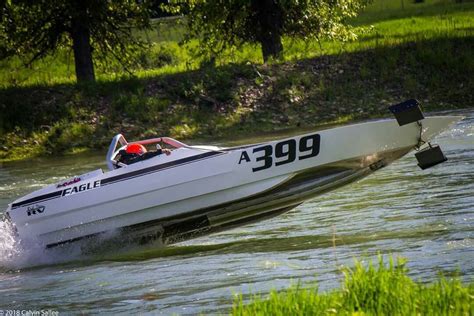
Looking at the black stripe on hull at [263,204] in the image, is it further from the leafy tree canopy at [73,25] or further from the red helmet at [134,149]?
the leafy tree canopy at [73,25]

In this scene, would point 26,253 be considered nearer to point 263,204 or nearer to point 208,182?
point 208,182

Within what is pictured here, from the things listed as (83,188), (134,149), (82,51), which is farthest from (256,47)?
(83,188)

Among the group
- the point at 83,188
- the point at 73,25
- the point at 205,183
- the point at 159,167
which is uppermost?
the point at 73,25

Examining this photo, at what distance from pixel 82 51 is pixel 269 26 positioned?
5.62 m

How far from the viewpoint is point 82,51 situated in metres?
30.7

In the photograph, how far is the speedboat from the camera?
13.6m

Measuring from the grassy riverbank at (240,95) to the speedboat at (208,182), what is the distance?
41.1ft

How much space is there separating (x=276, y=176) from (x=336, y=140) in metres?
0.91

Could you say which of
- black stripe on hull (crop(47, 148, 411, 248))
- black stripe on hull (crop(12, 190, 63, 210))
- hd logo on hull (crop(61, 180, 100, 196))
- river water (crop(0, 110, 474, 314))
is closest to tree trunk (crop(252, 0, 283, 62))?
river water (crop(0, 110, 474, 314))

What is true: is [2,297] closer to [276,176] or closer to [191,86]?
[276,176]

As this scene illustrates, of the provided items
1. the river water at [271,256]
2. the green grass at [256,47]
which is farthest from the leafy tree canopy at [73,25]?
the river water at [271,256]

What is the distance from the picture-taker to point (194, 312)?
9789 millimetres

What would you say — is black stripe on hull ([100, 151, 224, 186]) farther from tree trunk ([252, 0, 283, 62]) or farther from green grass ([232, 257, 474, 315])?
tree trunk ([252, 0, 283, 62])

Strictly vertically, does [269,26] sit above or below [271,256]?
above
